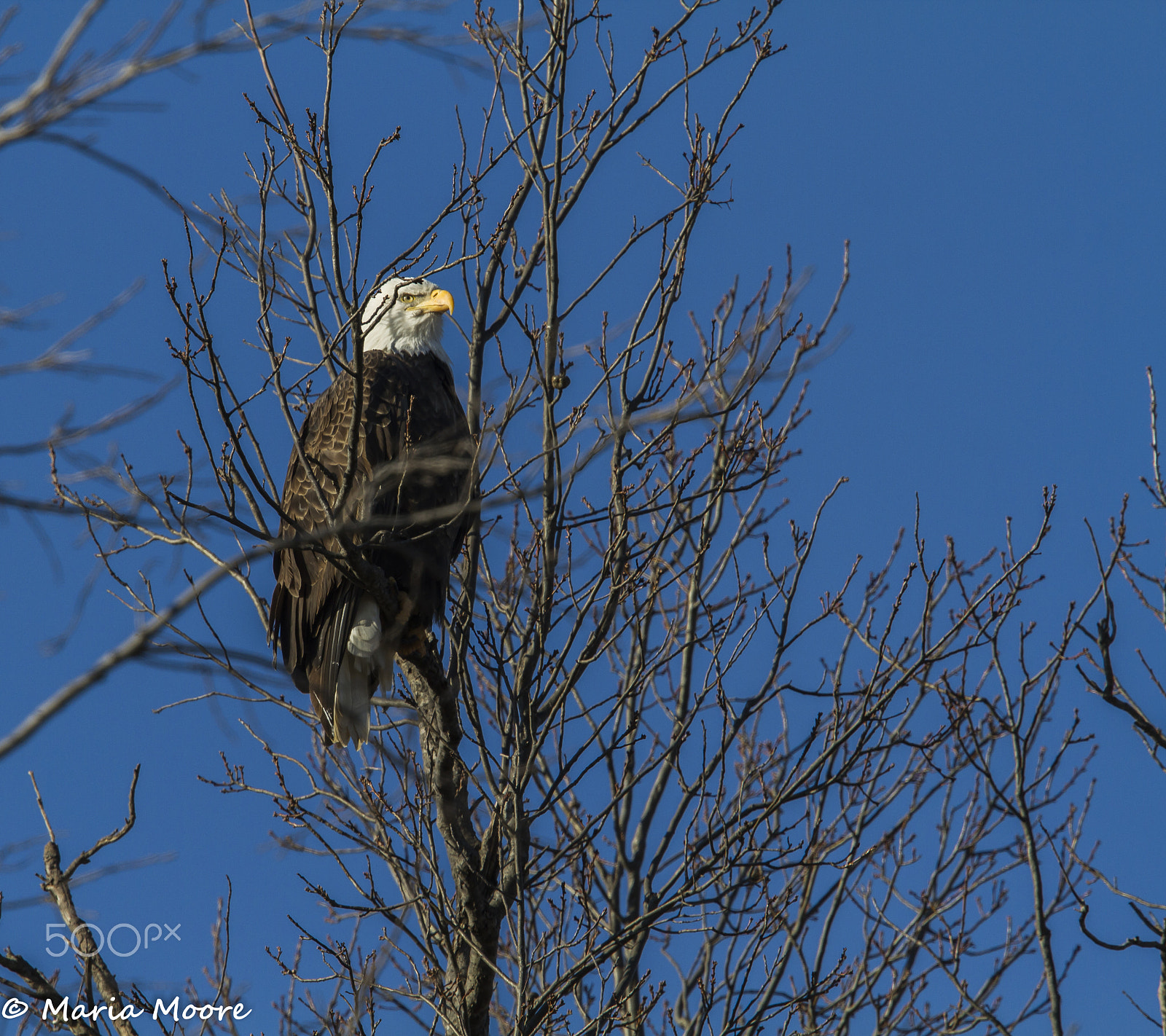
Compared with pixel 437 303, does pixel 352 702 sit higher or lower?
lower

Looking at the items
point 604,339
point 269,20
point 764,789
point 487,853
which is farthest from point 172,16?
point 764,789

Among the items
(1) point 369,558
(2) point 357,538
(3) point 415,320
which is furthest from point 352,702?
(3) point 415,320

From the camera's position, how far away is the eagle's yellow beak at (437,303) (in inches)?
215

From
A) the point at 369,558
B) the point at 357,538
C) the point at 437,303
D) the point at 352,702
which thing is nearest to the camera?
the point at 357,538

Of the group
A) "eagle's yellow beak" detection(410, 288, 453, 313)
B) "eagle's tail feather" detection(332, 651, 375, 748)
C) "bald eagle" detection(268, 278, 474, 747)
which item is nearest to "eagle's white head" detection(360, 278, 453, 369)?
"eagle's yellow beak" detection(410, 288, 453, 313)

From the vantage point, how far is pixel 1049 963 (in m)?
3.18

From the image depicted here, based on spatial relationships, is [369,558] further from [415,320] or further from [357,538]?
[415,320]

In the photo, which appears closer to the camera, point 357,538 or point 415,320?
point 357,538

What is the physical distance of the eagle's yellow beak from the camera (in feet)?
17.9

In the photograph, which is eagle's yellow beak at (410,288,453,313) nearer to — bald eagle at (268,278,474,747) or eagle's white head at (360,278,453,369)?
eagle's white head at (360,278,453,369)

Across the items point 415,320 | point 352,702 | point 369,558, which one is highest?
point 415,320

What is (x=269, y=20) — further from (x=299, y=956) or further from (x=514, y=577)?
(x=299, y=956)

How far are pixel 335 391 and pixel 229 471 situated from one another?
3.91 feet

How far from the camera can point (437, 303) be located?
5.47 m
